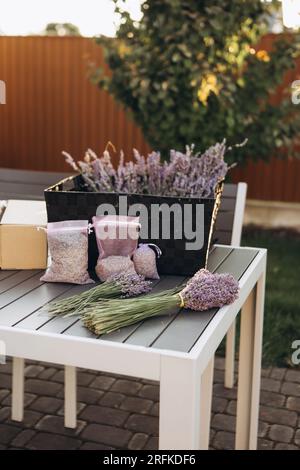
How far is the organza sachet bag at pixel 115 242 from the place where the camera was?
5.99ft

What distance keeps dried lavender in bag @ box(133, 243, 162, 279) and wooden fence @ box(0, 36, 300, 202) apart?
4.76 m

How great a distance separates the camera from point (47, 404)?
296 cm

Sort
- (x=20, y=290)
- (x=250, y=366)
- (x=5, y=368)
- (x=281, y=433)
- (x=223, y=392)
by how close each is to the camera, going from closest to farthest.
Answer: (x=20, y=290) → (x=250, y=366) → (x=281, y=433) → (x=223, y=392) → (x=5, y=368)

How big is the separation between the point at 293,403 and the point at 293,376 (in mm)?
283

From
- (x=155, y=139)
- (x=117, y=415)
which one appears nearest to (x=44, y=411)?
(x=117, y=415)

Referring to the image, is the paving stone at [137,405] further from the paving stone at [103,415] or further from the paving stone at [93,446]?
the paving stone at [93,446]

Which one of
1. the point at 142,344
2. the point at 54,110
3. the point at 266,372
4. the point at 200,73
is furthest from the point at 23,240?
the point at 54,110

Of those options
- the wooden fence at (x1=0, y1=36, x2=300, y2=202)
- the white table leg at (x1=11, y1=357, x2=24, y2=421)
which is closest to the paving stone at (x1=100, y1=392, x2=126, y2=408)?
the white table leg at (x1=11, y1=357, x2=24, y2=421)

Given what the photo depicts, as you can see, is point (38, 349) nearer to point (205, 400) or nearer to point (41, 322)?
point (41, 322)

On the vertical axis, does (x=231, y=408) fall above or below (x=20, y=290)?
below

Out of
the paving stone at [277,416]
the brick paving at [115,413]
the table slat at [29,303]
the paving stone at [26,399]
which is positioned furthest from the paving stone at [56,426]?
the table slat at [29,303]

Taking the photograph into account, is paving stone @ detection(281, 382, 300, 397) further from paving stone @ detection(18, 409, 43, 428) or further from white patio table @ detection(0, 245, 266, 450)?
white patio table @ detection(0, 245, 266, 450)

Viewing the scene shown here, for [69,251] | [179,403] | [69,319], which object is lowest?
[179,403]

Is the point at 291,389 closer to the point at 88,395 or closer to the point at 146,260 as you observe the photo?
the point at 88,395
